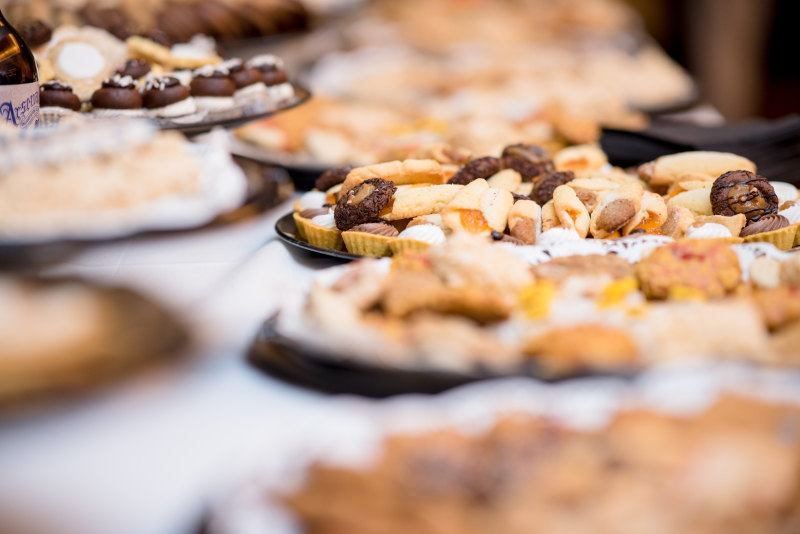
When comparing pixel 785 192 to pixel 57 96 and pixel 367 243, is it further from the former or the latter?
pixel 57 96

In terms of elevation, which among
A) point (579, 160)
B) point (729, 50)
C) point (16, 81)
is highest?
point (16, 81)

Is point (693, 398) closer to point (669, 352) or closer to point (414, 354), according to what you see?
point (669, 352)

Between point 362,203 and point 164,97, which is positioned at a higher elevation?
point 164,97

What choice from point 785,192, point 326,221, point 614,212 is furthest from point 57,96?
point 785,192

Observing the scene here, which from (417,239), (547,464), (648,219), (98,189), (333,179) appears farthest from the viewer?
(333,179)

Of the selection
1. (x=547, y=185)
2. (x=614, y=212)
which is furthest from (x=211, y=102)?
(x=614, y=212)

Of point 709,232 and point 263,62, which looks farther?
point 263,62

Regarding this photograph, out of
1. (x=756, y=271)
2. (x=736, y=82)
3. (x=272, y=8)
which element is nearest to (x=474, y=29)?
(x=272, y=8)

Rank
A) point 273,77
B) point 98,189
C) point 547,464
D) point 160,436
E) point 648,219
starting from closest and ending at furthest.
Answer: point 547,464 < point 160,436 < point 98,189 < point 648,219 < point 273,77
